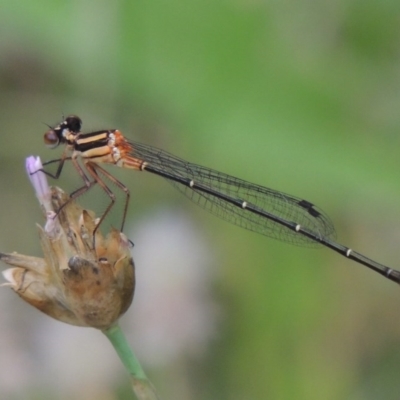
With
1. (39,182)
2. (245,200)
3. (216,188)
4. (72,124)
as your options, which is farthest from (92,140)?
(39,182)

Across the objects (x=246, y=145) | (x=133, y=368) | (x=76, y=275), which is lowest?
(x=133, y=368)

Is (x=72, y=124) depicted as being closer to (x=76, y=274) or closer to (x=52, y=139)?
(x=52, y=139)

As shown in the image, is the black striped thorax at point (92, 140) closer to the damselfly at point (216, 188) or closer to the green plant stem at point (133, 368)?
the damselfly at point (216, 188)

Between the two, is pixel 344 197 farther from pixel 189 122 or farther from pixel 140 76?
pixel 140 76

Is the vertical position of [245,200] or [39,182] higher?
[39,182]

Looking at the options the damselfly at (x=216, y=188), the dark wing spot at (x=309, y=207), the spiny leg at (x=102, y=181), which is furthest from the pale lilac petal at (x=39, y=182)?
the dark wing spot at (x=309, y=207)

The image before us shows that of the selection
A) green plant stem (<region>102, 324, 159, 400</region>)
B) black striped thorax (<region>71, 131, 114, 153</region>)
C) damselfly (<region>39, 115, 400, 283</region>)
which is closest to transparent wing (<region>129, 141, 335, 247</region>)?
damselfly (<region>39, 115, 400, 283</region>)

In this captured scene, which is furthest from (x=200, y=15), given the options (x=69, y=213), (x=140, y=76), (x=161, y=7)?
(x=69, y=213)
